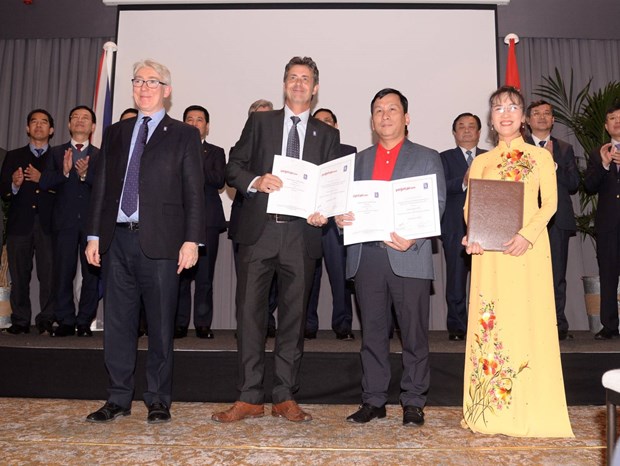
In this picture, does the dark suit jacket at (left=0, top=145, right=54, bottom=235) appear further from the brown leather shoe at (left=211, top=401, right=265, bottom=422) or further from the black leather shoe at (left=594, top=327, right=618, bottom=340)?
the black leather shoe at (left=594, top=327, right=618, bottom=340)

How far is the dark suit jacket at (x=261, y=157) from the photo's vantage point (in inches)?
124

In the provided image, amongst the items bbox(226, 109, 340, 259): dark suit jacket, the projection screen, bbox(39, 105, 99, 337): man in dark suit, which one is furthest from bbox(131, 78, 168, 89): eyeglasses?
the projection screen

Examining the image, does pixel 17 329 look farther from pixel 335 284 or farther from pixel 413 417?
pixel 413 417

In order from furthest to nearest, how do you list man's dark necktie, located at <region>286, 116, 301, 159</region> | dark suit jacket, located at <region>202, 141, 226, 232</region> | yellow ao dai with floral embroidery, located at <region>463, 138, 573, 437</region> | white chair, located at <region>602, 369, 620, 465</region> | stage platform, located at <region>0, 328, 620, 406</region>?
dark suit jacket, located at <region>202, 141, 226, 232</region>, stage platform, located at <region>0, 328, 620, 406</region>, man's dark necktie, located at <region>286, 116, 301, 159</region>, yellow ao dai with floral embroidery, located at <region>463, 138, 573, 437</region>, white chair, located at <region>602, 369, 620, 465</region>

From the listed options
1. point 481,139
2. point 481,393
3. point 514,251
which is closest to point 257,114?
point 514,251

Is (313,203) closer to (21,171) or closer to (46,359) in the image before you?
(46,359)

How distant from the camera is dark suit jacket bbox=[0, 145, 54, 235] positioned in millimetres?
4863

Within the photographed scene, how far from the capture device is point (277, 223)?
3156 mm

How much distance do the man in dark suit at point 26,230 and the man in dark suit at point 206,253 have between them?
1.04 m

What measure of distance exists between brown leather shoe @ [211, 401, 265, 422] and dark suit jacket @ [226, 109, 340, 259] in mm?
810

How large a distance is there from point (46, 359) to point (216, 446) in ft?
5.40

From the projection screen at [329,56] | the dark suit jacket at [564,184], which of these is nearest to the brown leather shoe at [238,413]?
Result: the dark suit jacket at [564,184]

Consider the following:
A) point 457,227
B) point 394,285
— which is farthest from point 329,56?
point 394,285

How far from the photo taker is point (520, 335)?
292cm
